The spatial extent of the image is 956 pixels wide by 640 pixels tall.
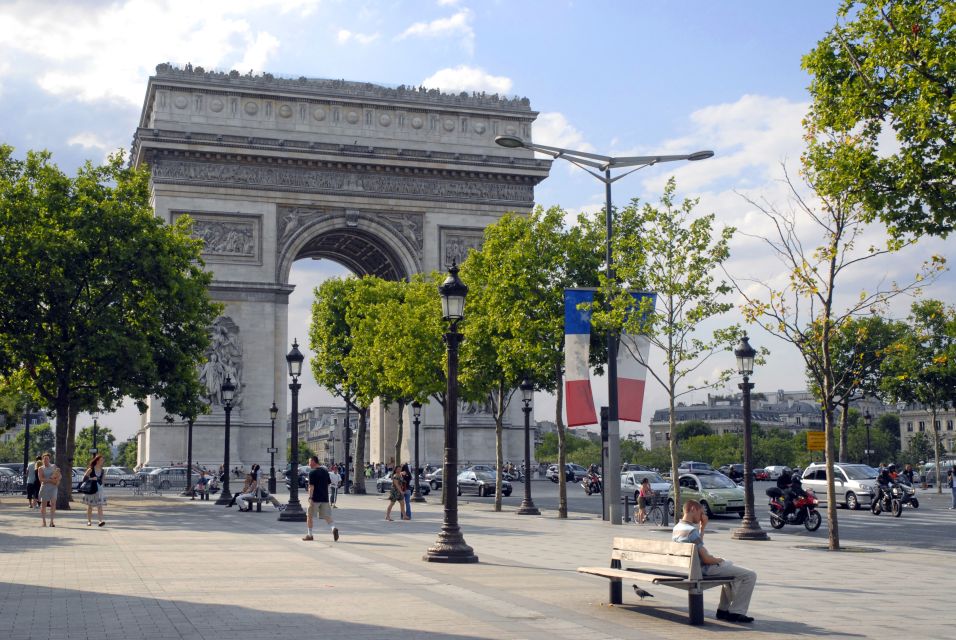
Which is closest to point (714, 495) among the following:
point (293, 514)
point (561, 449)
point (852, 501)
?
point (561, 449)

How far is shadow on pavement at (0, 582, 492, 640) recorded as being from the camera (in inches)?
440

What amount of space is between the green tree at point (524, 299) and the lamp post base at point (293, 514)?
836cm

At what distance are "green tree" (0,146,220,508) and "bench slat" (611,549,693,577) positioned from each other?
2579 centimetres

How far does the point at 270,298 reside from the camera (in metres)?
62.4

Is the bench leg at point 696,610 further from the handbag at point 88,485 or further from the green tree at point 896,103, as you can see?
the handbag at point 88,485

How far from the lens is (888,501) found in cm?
3672

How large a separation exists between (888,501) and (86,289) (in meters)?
27.1

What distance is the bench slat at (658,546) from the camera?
12258mm

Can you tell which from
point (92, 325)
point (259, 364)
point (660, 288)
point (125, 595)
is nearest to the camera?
point (125, 595)

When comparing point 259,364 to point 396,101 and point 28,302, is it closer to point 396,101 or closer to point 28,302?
point 396,101

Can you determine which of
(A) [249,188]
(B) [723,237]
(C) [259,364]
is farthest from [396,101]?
(B) [723,237]

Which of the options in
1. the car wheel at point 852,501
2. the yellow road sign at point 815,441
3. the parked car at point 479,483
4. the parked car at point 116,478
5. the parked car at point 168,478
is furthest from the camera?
the parked car at point 116,478

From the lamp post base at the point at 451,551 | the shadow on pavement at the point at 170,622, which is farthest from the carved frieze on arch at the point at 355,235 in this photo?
the shadow on pavement at the point at 170,622

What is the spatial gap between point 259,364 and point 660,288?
126 ft
